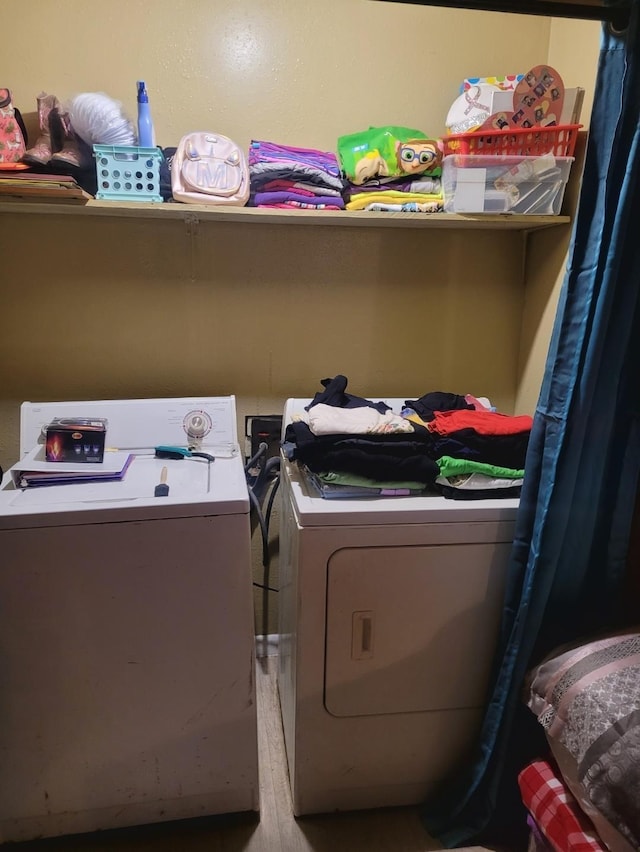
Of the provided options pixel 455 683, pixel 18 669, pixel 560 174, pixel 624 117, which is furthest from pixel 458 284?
pixel 18 669

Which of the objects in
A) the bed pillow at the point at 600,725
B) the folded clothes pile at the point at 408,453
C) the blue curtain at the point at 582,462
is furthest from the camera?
the folded clothes pile at the point at 408,453

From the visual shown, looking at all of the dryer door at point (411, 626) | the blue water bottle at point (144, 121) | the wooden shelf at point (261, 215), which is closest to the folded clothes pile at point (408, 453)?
the dryer door at point (411, 626)

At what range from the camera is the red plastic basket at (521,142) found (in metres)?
→ 1.53

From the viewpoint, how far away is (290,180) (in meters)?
1.63

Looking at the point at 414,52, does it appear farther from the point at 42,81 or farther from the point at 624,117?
the point at 42,81

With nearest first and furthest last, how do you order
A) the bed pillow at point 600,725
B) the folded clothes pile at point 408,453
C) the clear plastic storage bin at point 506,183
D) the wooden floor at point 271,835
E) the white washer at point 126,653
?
the bed pillow at point 600,725 → the white washer at point 126,653 → the folded clothes pile at point 408,453 → the wooden floor at point 271,835 → the clear plastic storage bin at point 506,183

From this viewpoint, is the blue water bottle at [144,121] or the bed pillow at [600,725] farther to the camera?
the blue water bottle at [144,121]

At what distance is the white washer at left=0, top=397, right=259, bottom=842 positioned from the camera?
1.24 meters

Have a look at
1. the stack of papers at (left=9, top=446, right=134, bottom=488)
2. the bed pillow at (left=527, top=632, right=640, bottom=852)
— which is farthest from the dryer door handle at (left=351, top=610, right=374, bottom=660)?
the stack of papers at (left=9, top=446, right=134, bottom=488)

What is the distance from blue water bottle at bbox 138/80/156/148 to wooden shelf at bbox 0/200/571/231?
0.61 feet

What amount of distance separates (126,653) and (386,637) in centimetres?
63

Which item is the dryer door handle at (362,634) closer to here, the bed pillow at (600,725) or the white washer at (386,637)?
the white washer at (386,637)

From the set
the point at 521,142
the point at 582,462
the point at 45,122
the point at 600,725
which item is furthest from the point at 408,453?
the point at 45,122

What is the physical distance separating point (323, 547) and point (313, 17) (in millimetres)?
1610
